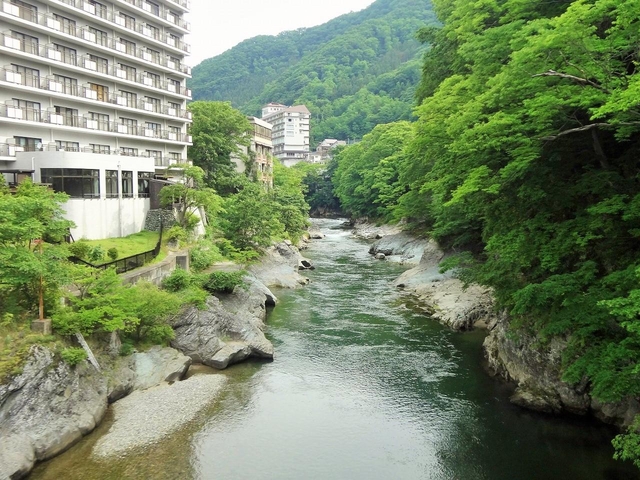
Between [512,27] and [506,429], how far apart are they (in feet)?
46.0

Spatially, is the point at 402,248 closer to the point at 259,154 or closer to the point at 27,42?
the point at 259,154

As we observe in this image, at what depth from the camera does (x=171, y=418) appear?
17047mm

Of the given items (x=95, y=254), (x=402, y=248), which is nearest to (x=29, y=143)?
(x=95, y=254)

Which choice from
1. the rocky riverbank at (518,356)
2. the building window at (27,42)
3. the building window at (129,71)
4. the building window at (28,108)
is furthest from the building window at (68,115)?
the rocky riverbank at (518,356)

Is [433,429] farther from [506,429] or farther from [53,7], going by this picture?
[53,7]

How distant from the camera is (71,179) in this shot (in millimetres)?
29750

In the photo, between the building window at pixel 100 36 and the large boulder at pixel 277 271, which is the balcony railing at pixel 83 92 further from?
the large boulder at pixel 277 271

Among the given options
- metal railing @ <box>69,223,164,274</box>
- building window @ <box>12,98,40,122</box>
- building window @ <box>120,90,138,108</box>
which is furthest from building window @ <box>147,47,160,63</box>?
metal railing @ <box>69,223,164,274</box>

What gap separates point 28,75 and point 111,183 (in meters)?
8.99

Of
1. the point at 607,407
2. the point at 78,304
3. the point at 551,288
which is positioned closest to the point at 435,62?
the point at 551,288

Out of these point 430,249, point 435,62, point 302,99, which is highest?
point 302,99

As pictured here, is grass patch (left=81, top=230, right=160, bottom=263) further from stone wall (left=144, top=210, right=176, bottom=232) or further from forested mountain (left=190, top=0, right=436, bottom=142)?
forested mountain (left=190, top=0, right=436, bottom=142)

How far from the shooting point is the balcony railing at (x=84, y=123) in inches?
1234

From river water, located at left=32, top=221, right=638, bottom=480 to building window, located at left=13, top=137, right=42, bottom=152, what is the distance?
2182 cm
